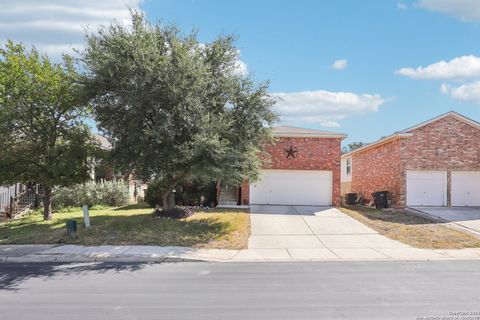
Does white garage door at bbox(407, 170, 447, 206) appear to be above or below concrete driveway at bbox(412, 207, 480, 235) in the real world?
above

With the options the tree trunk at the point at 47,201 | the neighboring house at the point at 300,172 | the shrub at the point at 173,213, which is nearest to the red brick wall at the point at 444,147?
the neighboring house at the point at 300,172

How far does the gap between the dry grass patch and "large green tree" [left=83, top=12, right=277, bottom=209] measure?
591 centimetres

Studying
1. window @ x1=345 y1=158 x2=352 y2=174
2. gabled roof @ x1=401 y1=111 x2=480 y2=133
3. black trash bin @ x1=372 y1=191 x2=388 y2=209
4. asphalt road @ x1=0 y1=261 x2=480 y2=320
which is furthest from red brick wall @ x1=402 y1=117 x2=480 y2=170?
asphalt road @ x1=0 y1=261 x2=480 y2=320

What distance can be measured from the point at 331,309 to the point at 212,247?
24.1ft

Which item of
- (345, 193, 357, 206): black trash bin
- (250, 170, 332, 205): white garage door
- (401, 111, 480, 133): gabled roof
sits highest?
(401, 111, 480, 133): gabled roof

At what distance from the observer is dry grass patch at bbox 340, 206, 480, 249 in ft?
51.5

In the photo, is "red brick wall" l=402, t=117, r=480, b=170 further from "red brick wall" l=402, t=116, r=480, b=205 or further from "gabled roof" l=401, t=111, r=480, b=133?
"gabled roof" l=401, t=111, r=480, b=133

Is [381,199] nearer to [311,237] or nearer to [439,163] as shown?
[439,163]

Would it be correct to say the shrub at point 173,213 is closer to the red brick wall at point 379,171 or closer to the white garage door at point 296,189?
the white garage door at point 296,189

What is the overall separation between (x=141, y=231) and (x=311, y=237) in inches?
236

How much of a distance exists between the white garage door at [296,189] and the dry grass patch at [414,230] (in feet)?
6.16

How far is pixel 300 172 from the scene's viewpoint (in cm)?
2505

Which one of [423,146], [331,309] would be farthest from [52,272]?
[423,146]

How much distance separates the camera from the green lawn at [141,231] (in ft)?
49.1
